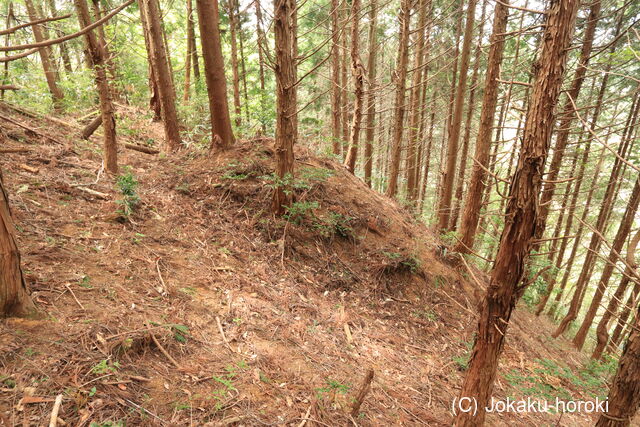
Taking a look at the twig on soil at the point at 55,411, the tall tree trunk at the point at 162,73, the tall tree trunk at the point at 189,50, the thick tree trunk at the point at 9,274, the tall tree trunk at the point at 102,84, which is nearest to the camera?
the twig on soil at the point at 55,411

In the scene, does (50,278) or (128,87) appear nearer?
(50,278)

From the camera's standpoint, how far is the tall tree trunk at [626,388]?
265 cm

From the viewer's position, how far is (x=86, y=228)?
169 inches

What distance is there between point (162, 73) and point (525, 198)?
7.94 meters

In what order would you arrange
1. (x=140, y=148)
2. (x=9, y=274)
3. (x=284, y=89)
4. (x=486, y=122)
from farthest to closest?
1. (x=140, y=148)
2. (x=486, y=122)
3. (x=284, y=89)
4. (x=9, y=274)

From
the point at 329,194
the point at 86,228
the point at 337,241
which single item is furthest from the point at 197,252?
the point at 329,194

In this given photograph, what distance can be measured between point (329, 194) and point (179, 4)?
492 inches

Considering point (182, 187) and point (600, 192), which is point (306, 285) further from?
point (600, 192)

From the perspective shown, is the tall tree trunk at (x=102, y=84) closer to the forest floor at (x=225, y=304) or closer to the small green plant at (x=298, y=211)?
the forest floor at (x=225, y=304)

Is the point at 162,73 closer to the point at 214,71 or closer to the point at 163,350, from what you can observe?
the point at 214,71

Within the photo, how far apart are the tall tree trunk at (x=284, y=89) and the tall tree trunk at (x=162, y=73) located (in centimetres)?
375

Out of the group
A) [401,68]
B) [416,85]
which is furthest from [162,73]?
[416,85]

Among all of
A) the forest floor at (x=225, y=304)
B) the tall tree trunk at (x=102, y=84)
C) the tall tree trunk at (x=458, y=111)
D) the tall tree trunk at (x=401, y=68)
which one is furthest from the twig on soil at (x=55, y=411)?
the tall tree trunk at (x=458, y=111)

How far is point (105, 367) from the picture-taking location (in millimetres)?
2611
